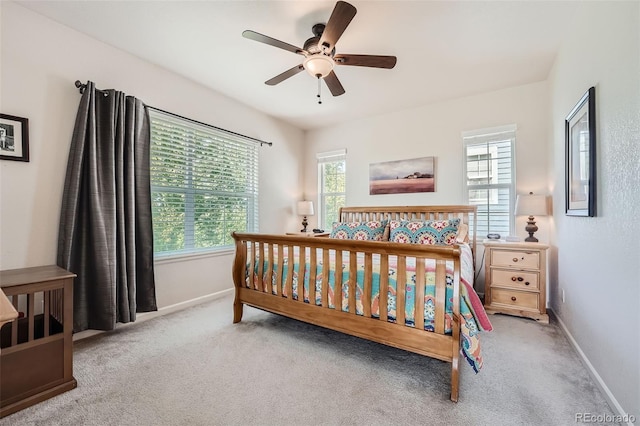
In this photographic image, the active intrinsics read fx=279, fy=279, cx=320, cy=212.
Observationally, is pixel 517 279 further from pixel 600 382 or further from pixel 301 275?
pixel 301 275

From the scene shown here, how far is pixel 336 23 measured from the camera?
5.74 feet

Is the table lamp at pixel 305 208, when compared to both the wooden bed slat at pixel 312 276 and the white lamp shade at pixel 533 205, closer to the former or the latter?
the wooden bed slat at pixel 312 276

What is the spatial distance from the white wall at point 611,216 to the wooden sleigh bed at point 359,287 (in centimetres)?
75

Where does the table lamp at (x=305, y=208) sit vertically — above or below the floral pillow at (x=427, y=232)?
above

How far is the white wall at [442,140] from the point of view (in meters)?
3.19

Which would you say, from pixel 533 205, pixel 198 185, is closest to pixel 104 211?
pixel 198 185

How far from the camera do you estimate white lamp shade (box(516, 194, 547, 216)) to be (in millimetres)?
2852

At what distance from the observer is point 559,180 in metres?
2.63

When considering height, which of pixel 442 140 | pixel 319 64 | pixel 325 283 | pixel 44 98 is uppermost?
pixel 319 64

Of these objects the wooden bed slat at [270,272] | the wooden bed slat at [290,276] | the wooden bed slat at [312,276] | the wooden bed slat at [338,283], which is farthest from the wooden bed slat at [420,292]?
the wooden bed slat at [270,272]

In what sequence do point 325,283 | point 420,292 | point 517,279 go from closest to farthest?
point 420,292 < point 325,283 < point 517,279

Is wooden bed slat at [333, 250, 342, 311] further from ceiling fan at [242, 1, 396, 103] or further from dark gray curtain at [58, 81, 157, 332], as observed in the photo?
dark gray curtain at [58, 81, 157, 332]

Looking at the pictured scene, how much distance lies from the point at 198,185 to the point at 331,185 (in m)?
2.19

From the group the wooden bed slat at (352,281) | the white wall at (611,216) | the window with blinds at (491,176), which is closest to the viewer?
the white wall at (611,216)
